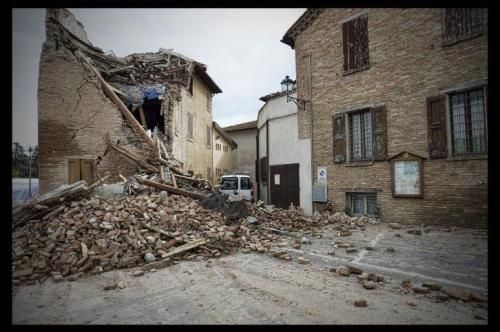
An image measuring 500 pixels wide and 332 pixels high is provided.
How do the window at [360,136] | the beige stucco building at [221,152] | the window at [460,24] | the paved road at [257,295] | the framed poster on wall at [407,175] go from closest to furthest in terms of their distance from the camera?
1. the paved road at [257,295]
2. the window at [460,24]
3. the framed poster on wall at [407,175]
4. the window at [360,136]
5. the beige stucco building at [221,152]

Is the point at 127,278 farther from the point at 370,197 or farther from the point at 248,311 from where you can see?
the point at 370,197

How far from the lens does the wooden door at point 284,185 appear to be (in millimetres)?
12375

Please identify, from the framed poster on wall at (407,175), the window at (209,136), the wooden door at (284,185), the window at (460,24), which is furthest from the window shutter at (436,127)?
the window at (209,136)

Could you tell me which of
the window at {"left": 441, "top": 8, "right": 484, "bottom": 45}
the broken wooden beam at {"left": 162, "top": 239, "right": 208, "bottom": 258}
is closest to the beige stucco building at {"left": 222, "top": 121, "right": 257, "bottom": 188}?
the window at {"left": 441, "top": 8, "right": 484, "bottom": 45}

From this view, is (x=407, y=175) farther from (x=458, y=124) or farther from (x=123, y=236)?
(x=123, y=236)

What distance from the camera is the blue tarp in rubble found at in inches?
508

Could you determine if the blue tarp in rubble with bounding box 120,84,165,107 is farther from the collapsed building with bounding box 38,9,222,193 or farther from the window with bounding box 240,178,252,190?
the window with bounding box 240,178,252,190

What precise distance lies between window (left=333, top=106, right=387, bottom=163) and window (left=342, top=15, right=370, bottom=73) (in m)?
1.83

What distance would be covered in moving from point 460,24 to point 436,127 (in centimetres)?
310

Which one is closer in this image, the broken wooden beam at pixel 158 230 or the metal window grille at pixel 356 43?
the broken wooden beam at pixel 158 230

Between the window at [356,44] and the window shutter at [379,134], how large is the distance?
1.91 meters

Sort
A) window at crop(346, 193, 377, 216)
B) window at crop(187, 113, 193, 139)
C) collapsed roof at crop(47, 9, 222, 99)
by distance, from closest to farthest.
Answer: window at crop(346, 193, 377, 216) → collapsed roof at crop(47, 9, 222, 99) → window at crop(187, 113, 193, 139)

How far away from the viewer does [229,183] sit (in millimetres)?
13641

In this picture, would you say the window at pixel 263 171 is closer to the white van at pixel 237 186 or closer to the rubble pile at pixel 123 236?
the white van at pixel 237 186
